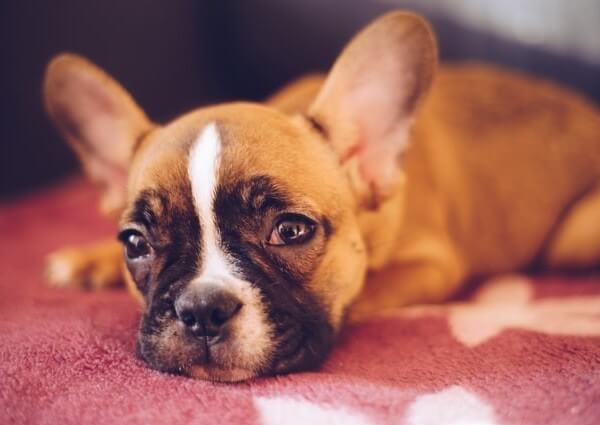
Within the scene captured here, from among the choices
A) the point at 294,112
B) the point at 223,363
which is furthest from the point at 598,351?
the point at 294,112

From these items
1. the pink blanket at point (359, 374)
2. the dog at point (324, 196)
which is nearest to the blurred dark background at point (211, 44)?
the dog at point (324, 196)

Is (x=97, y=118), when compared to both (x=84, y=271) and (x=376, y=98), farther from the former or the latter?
(x=376, y=98)

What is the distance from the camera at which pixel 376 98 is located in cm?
177

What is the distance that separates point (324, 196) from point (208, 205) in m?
0.28

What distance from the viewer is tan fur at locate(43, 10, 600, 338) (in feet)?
5.12

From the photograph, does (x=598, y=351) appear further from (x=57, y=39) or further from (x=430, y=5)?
(x=57, y=39)

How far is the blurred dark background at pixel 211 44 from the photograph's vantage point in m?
2.74

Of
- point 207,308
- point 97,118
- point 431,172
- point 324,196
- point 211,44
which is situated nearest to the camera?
point 207,308

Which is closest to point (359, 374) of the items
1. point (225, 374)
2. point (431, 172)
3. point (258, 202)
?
point (225, 374)

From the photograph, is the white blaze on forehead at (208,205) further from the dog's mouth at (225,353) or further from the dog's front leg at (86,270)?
the dog's front leg at (86,270)

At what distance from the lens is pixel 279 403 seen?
3.97ft

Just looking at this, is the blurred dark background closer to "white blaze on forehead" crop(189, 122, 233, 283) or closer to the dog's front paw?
the dog's front paw

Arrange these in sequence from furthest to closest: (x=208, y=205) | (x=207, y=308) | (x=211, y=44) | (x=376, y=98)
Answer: (x=211, y=44) < (x=376, y=98) < (x=208, y=205) < (x=207, y=308)

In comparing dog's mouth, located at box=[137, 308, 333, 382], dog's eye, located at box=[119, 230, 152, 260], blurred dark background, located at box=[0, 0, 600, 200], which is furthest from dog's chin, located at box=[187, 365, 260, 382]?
blurred dark background, located at box=[0, 0, 600, 200]
